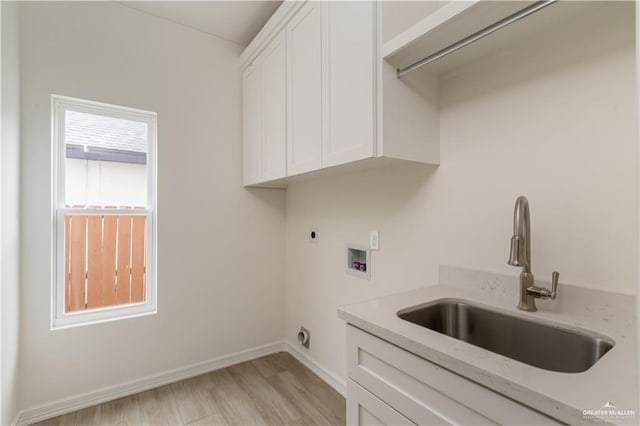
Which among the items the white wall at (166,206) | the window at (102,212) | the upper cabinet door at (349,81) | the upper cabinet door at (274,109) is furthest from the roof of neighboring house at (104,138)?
the upper cabinet door at (349,81)

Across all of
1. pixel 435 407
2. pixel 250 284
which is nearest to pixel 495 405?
pixel 435 407

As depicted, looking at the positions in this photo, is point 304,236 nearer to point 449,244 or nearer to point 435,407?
point 449,244

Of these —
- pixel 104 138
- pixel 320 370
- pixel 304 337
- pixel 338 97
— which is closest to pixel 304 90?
pixel 338 97

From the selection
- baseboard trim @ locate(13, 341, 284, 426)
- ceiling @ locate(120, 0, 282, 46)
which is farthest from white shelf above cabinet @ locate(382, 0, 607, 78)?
baseboard trim @ locate(13, 341, 284, 426)

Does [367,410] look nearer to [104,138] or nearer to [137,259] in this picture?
[137,259]

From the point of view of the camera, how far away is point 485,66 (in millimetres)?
1375

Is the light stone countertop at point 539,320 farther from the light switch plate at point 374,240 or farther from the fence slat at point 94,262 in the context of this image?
the fence slat at point 94,262

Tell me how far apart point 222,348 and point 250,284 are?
566 millimetres

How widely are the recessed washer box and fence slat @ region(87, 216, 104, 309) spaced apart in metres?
1.79

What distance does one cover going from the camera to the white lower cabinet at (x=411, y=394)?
0.73 meters

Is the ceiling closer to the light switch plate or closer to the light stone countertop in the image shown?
the light switch plate

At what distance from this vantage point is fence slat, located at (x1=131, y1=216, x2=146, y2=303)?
229 centimetres

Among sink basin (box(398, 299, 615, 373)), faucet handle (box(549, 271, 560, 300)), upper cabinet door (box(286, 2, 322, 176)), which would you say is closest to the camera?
sink basin (box(398, 299, 615, 373))

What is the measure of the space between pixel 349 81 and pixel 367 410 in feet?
4.63
